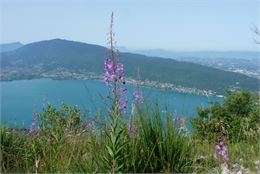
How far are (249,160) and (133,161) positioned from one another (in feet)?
4.67

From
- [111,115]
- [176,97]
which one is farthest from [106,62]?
[176,97]

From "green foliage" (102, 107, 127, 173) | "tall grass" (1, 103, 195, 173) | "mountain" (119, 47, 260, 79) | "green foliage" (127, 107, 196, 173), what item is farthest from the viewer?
"mountain" (119, 47, 260, 79)

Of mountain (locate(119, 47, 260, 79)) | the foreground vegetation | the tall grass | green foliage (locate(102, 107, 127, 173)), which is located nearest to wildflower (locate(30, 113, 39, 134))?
the foreground vegetation

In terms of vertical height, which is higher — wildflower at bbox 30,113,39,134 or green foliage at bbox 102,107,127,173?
green foliage at bbox 102,107,127,173

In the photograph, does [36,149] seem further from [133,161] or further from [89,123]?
[133,161]

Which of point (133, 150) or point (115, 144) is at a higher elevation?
point (115, 144)

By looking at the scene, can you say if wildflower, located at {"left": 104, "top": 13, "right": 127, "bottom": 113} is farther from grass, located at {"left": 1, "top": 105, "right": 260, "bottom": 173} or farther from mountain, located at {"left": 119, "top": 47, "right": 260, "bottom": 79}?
mountain, located at {"left": 119, "top": 47, "right": 260, "bottom": 79}

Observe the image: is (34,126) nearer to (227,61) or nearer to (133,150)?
(133,150)

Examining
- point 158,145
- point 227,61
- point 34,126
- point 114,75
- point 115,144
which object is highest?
point 114,75

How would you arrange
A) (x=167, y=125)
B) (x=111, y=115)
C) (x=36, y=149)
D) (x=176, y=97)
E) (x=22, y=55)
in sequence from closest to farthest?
(x=111, y=115) → (x=167, y=125) → (x=36, y=149) → (x=176, y=97) → (x=22, y=55)

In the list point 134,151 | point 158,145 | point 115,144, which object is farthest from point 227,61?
point 115,144

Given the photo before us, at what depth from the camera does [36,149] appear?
5367mm

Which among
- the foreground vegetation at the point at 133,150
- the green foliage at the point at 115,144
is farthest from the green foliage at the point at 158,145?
the green foliage at the point at 115,144

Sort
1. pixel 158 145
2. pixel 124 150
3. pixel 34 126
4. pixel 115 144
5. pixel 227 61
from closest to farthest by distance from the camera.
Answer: pixel 115 144 < pixel 124 150 < pixel 158 145 < pixel 34 126 < pixel 227 61
